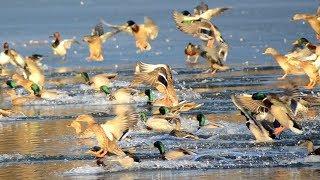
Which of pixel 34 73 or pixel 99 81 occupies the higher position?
pixel 34 73

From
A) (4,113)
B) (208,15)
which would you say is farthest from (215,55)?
(4,113)

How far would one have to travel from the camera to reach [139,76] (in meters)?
15.2

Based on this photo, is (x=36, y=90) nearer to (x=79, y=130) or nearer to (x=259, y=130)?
(x=79, y=130)

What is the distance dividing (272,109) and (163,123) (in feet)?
5.37

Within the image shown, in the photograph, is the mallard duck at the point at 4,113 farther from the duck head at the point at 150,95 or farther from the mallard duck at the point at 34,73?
the mallard duck at the point at 34,73

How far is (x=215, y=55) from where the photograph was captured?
20.9 m

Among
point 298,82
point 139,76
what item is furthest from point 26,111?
point 298,82

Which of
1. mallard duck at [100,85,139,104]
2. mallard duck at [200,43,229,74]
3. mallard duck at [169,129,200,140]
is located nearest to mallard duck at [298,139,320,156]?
mallard duck at [169,129,200,140]

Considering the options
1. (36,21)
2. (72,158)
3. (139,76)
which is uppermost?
(36,21)

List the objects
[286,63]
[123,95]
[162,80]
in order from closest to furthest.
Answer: [162,80]
[123,95]
[286,63]

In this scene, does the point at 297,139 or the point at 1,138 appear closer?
the point at 297,139

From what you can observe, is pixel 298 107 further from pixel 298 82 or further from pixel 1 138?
pixel 298 82

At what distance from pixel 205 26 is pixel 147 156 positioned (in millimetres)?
6363

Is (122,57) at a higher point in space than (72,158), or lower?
higher
